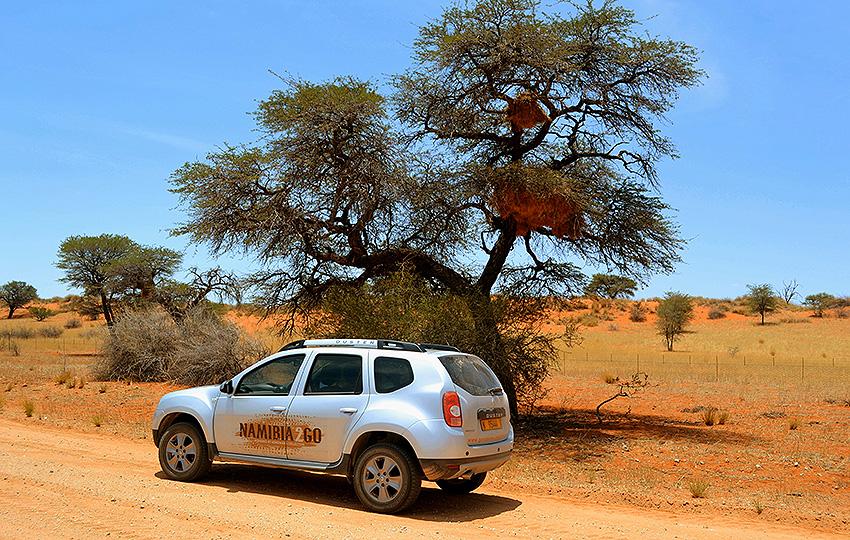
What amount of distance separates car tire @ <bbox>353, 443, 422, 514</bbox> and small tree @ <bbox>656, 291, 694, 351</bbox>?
4478 centimetres

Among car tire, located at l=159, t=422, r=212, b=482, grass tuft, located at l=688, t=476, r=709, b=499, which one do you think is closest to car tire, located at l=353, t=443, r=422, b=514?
car tire, located at l=159, t=422, r=212, b=482

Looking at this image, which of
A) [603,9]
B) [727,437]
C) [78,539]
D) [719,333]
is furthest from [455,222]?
[719,333]

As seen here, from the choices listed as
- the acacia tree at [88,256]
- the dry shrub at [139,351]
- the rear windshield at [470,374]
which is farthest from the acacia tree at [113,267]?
the rear windshield at [470,374]

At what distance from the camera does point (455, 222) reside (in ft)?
55.7

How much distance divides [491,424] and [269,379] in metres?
3.20

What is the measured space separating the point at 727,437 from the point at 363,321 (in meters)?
8.27

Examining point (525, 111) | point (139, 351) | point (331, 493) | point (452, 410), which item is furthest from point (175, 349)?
point (452, 410)

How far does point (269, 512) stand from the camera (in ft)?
25.4

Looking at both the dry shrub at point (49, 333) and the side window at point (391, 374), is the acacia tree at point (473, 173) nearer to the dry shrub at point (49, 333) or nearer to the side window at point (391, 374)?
the side window at point (391, 374)

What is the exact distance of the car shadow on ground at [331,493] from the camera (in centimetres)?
820

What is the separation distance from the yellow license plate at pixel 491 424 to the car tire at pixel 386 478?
2.94 ft

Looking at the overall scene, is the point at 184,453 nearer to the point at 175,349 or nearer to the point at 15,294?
the point at 175,349

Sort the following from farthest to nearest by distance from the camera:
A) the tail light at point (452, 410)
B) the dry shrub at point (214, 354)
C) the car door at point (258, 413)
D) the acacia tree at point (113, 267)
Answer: the acacia tree at point (113, 267)
the dry shrub at point (214, 354)
the car door at point (258, 413)
the tail light at point (452, 410)

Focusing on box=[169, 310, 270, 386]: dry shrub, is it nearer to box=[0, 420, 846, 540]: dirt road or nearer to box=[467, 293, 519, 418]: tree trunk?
box=[467, 293, 519, 418]: tree trunk
